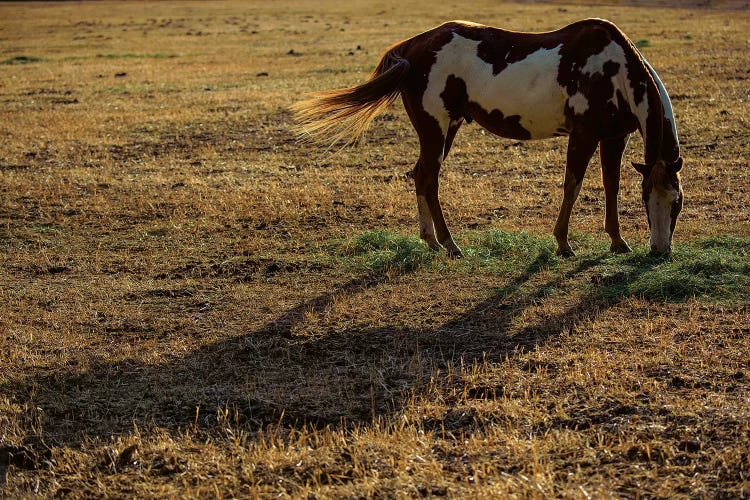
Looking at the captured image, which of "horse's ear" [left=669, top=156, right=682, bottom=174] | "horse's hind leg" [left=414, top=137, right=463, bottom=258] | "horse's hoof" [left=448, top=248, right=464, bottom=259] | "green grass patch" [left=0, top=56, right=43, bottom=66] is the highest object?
"green grass patch" [left=0, top=56, right=43, bottom=66]

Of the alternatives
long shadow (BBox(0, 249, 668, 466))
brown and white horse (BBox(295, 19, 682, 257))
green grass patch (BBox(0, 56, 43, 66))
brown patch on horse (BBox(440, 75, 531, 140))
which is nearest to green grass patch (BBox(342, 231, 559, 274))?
brown and white horse (BBox(295, 19, 682, 257))

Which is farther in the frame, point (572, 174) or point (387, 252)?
point (387, 252)

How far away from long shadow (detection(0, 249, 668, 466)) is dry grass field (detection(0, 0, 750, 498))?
2 cm

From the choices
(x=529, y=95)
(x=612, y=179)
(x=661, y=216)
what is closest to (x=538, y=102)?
(x=529, y=95)

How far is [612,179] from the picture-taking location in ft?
26.4

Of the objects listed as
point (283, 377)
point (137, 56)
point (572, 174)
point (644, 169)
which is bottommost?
point (283, 377)

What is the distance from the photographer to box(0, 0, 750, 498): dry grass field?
15.5ft

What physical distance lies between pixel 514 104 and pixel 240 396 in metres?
3.80

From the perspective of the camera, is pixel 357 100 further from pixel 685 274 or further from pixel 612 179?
pixel 685 274

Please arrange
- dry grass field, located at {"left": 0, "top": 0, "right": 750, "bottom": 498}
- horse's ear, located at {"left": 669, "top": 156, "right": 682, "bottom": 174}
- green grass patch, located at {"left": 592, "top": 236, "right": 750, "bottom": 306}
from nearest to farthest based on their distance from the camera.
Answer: dry grass field, located at {"left": 0, "top": 0, "right": 750, "bottom": 498} < green grass patch, located at {"left": 592, "top": 236, "right": 750, "bottom": 306} < horse's ear, located at {"left": 669, "top": 156, "right": 682, "bottom": 174}

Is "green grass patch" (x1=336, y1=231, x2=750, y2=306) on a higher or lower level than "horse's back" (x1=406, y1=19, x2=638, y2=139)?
lower

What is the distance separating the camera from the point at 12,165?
42.0 feet

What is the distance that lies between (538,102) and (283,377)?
11.5 ft

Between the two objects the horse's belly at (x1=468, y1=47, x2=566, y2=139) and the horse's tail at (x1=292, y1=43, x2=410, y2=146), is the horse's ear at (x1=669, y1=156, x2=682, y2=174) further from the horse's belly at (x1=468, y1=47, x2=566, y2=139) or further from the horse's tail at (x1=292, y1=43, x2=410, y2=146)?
the horse's tail at (x1=292, y1=43, x2=410, y2=146)
